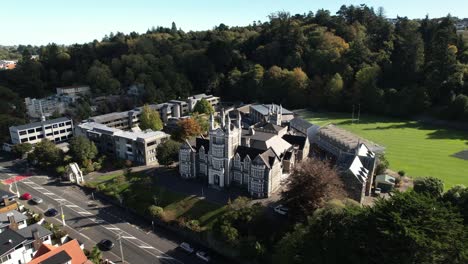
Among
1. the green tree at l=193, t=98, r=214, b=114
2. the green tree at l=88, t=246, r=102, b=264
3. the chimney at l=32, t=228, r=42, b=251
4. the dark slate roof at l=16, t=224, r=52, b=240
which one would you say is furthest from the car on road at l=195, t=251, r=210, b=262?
the green tree at l=193, t=98, r=214, b=114

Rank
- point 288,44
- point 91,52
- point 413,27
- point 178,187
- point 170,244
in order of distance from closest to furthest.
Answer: point 170,244 < point 178,187 < point 413,27 < point 288,44 < point 91,52

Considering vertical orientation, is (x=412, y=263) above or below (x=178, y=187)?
above

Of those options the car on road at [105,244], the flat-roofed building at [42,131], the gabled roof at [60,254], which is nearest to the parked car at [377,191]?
the car on road at [105,244]

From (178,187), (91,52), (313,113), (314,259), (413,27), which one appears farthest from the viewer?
(91,52)

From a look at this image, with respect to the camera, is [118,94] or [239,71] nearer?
[118,94]

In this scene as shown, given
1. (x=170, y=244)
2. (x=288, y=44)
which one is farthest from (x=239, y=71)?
(x=170, y=244)

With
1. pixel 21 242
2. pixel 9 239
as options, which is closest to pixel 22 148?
pixel 9 239

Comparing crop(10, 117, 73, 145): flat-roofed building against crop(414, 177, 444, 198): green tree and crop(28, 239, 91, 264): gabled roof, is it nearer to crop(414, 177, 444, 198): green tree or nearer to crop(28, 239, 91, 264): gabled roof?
crop(28, 239, 91, 264): gabled roof

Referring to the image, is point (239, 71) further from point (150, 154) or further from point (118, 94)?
point (150, 154)
